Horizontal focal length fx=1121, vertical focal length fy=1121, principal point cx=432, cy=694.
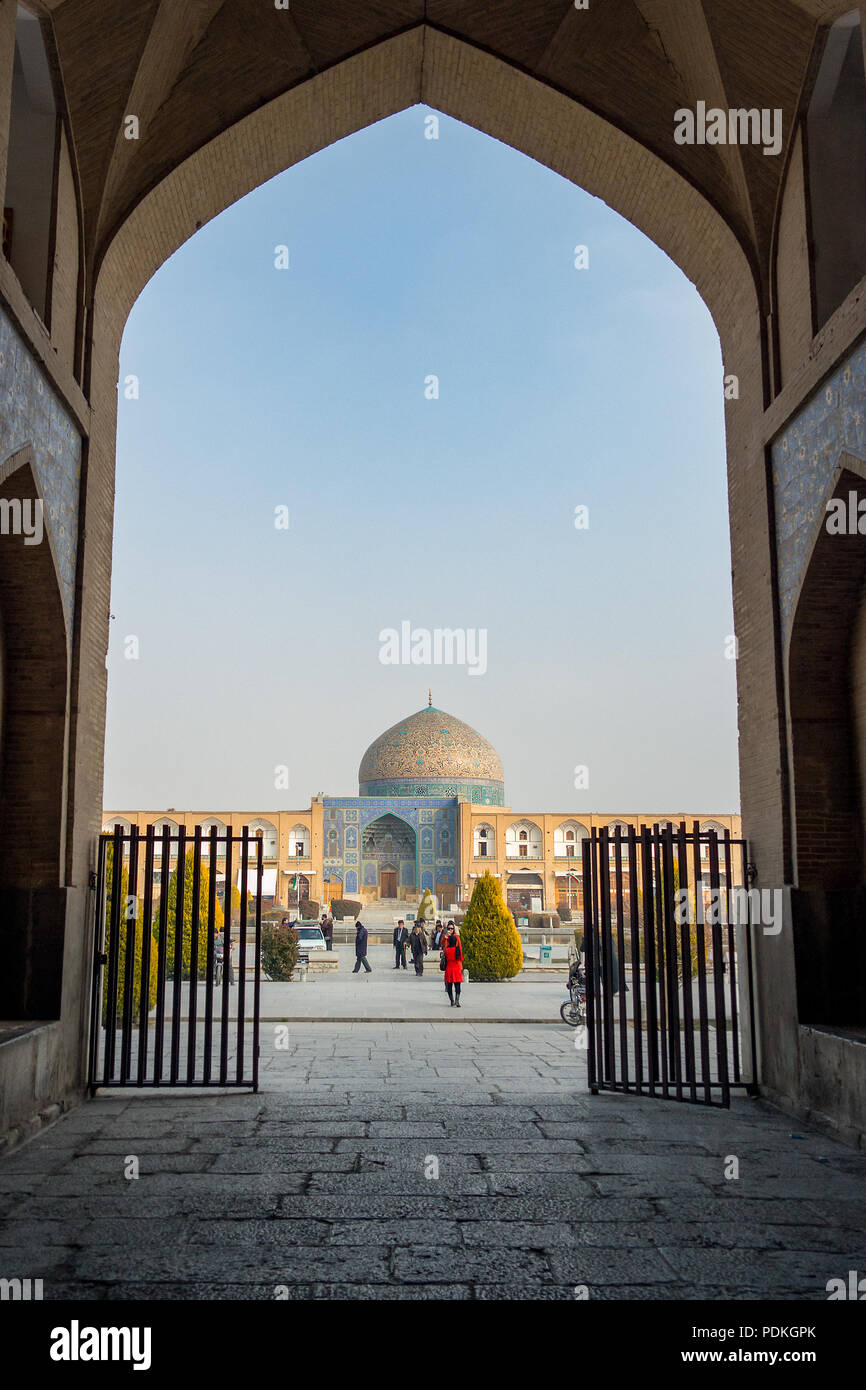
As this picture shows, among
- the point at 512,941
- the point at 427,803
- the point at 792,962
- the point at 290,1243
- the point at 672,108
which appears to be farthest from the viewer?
the point at 427,803

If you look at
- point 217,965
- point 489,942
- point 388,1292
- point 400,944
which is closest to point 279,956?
point 217,965

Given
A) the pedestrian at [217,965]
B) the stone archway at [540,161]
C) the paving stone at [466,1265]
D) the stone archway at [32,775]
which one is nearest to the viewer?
the paving stone at [466,1265]

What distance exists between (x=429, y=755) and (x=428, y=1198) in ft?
114

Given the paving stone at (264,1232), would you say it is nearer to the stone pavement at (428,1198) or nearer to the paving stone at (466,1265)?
the stone pavement at (428,1198)

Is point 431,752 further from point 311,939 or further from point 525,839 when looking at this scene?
point 311,939

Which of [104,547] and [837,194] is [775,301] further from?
[104,547]

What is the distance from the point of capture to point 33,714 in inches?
217

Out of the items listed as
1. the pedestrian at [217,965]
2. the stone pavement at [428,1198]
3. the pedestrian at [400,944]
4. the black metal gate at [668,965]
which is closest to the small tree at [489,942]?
the pedestrian at [400,944]

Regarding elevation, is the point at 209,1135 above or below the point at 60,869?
below

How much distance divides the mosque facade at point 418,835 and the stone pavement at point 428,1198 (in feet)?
101

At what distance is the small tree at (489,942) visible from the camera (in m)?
14.1

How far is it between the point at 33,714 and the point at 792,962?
386 cm
